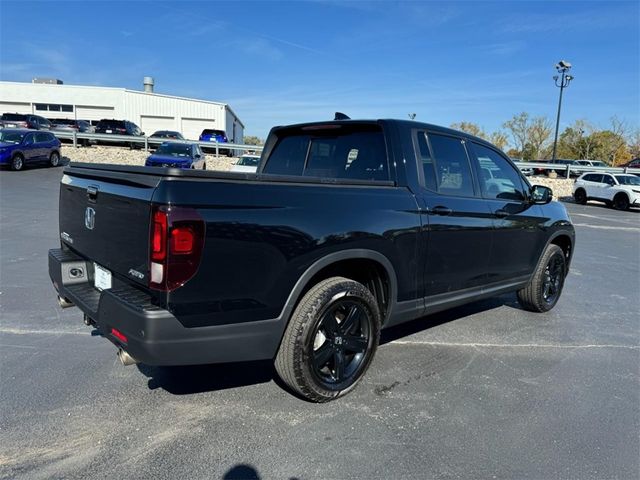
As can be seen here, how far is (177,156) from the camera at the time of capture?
20.0m

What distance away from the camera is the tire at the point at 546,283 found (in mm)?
5352

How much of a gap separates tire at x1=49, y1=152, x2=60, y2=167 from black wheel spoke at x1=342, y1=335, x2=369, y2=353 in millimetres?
22704

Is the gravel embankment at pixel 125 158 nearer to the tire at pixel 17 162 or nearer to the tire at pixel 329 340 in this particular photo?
the tire at pixel 17 162

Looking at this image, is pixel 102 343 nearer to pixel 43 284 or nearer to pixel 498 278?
pixel 43 284

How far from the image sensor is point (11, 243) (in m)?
7.92

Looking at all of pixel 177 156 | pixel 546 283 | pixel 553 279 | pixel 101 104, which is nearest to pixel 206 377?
pixel 546 283

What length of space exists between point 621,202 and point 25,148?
26.9 metres

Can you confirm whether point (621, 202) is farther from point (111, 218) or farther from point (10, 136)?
point (10, 136)

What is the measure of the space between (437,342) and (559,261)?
216 centimetres

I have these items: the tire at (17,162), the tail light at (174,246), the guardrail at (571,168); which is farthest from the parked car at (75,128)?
the tail light at (174,246)

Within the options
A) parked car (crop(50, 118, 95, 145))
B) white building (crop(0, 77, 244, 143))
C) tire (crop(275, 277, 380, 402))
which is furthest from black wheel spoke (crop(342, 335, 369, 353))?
white building (crop(0, 77, 244, 143))

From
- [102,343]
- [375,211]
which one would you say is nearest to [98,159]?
[102,343]

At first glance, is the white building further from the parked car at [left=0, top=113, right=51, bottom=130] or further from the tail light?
the tail light

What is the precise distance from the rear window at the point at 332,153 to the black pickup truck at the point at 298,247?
12 mm
